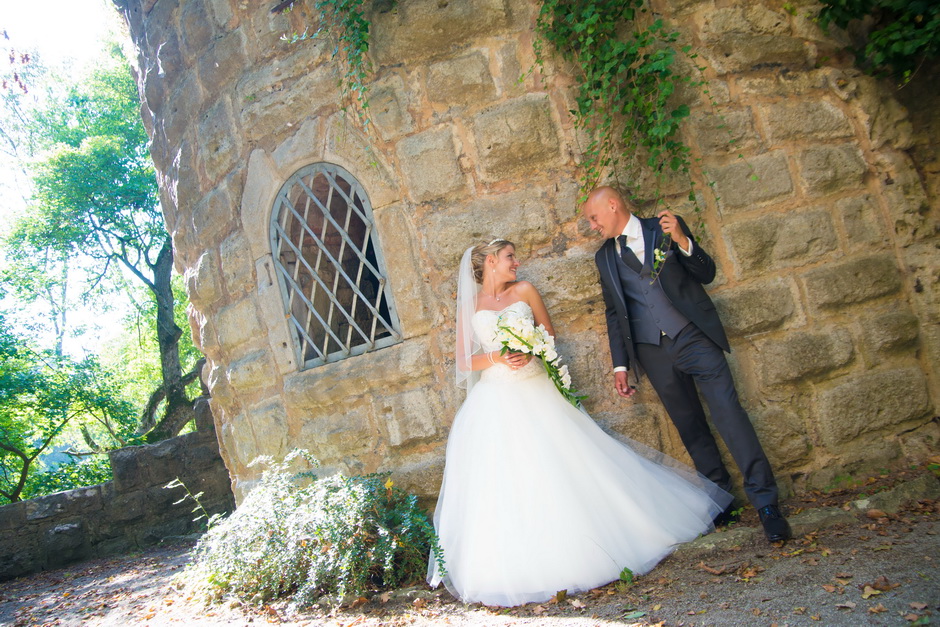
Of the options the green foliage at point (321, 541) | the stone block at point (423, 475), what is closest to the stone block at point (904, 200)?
the stone block at point (423, 475)

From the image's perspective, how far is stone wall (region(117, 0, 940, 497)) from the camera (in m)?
3.68

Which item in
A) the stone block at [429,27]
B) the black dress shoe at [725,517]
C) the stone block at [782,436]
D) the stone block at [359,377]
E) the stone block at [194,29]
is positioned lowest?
the black dress shoe at [725,517]

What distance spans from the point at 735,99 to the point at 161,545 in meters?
7.91

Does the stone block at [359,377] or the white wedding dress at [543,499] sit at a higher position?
the stone block at [359,377]

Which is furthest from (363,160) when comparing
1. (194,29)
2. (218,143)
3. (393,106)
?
(194,29)

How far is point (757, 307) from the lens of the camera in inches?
145

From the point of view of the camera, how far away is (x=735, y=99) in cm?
381

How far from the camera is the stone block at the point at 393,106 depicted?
4020mm

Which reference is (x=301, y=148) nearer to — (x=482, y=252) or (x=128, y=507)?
(x=482, y=252)

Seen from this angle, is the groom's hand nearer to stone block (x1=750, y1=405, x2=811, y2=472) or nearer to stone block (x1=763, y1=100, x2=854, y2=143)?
stone block (x1=750, y1=405, x2=811, y2=472)

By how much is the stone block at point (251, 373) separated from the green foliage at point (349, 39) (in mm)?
1815

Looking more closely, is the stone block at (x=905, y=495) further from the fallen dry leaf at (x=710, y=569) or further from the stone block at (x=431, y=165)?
the stone block at (x=431, y=165)

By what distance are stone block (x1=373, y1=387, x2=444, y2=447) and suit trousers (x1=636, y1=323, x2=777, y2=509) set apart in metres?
1.26

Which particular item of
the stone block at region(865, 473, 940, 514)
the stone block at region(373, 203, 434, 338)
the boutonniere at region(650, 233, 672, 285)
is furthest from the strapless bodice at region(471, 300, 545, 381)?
the stone block at region(865, 473, 940, 514)
